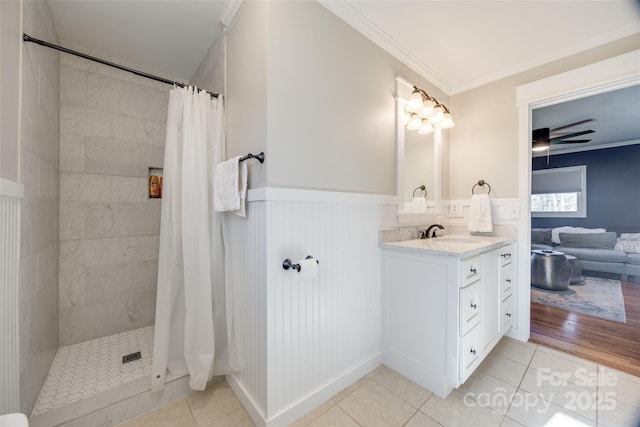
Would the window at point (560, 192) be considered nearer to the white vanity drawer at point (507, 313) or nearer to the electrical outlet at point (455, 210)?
the electrical outlet at point (455, 210)

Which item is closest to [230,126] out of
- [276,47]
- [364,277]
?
[276,47]

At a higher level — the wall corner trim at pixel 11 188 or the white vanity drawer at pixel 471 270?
the wall corner trim at pixel 11 188

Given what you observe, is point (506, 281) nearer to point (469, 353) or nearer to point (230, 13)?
point (469, 353)

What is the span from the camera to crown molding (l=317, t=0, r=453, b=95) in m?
1.52

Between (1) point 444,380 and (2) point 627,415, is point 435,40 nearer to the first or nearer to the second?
(1) point 444,380

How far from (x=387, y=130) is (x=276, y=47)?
3.27 ft

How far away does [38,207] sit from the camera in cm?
140

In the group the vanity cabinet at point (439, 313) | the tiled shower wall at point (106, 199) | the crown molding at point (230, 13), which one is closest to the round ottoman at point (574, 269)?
the vanity cabinet at point (439, 313)

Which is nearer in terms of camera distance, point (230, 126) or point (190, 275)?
point (190, 275)

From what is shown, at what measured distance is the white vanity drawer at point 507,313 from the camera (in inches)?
79.0

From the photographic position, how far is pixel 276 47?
1.28 metres

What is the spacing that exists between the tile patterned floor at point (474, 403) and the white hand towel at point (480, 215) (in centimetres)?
110

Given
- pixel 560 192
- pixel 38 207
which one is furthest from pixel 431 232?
pixel 560 192

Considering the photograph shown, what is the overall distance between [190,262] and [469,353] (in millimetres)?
1812
